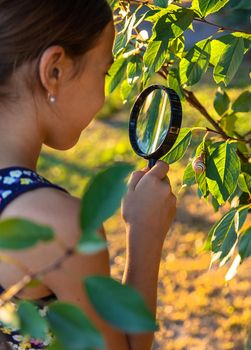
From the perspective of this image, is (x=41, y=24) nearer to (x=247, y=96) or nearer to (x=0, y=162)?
(x=0, y=162)

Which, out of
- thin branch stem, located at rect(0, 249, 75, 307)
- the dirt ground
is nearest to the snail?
thin branch stem, located at rect(0, 249, 75, 307)

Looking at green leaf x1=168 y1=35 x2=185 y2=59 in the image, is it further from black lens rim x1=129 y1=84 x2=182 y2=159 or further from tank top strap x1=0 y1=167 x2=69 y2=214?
tank top strap x1=0 y1=167 x2=69 y2=214

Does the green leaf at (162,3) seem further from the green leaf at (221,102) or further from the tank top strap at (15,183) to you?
the green leaf at (221,102)

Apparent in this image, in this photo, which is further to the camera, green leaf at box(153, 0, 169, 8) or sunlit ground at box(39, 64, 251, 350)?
sunlit ground at box(39, 64, 251, 350)

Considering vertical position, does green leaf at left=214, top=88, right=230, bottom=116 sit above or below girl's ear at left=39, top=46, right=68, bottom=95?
below

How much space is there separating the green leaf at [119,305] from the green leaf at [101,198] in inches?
2.2

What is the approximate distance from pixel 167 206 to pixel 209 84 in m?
4.86

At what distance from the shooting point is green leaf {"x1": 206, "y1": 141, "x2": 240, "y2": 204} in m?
1.93

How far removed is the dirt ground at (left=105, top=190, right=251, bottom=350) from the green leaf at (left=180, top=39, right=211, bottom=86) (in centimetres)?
157

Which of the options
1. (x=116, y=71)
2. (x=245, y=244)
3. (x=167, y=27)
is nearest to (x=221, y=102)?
(x=116, y=71)

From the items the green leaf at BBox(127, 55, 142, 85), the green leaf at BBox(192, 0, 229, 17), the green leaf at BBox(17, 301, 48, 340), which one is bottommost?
the green leaf at BBox(127, 55, 142, 85)

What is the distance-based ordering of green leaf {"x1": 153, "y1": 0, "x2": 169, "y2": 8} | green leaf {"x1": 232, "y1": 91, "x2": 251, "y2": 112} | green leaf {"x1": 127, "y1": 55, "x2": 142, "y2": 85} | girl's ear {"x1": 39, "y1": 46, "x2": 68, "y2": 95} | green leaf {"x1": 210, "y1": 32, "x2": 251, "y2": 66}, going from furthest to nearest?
green leaf {"x1": 232, "y1": 91, "x2": 251, "y2": 112}
green leaf {"x1": 127, "y1": 55, "x2": 142, "y2": 85}
green leaf {"x1": 210, "y1": 32, "x2": 251, "y2": 66}
green leaf {"x1": 153, "y1": 0, "x2": 169, "y2": 8}
girl's ear {"x1": 39, "y1": 46, "x2": 68, "y2": 95}

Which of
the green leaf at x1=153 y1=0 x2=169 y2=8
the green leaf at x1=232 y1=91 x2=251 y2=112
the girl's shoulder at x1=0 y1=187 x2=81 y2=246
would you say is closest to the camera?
the girl's shoulder at x1=0 y1=187 x2=81 y2=246

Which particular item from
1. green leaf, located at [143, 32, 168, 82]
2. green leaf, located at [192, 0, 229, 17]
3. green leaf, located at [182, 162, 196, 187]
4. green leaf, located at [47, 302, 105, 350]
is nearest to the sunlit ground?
green leaf, located at [182, 162, 196, 187]
